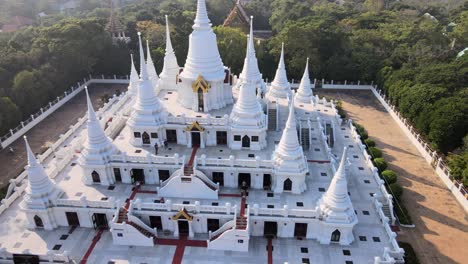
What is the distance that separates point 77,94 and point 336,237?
46.1 m

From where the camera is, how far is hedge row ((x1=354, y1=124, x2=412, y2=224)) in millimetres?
30975

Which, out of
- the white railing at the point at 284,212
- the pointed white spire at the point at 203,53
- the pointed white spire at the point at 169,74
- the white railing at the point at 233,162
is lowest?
the white railing at the point at 284,212

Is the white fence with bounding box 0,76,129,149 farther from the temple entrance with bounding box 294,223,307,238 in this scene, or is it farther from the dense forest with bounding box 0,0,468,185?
the temple entrance with bounding box 294,223,307,238

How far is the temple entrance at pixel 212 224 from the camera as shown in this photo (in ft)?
89.9

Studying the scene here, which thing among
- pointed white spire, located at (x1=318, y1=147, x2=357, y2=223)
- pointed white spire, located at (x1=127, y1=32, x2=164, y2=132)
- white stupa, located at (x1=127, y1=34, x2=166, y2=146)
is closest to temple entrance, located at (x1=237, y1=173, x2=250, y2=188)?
pointed white spire, located at (x1=318, y1=147, x2=357, y2=223)

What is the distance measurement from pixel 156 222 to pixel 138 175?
4.71 m

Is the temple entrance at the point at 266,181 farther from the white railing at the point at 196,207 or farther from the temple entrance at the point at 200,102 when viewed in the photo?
the temple entrance at the point at 200,102

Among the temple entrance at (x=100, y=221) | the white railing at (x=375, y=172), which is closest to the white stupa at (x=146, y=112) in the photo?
the temple entrance at (x=100, y=221)

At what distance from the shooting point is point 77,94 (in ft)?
186

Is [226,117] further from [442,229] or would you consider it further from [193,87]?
[442,229]

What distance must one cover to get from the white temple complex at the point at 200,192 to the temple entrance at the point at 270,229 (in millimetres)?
100

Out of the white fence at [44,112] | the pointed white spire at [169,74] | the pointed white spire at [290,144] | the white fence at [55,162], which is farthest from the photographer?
the white fence at [44,112]

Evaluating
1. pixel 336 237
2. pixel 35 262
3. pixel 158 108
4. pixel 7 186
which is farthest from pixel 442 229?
pixel 7 186

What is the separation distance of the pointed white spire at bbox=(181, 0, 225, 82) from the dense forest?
24.3m
